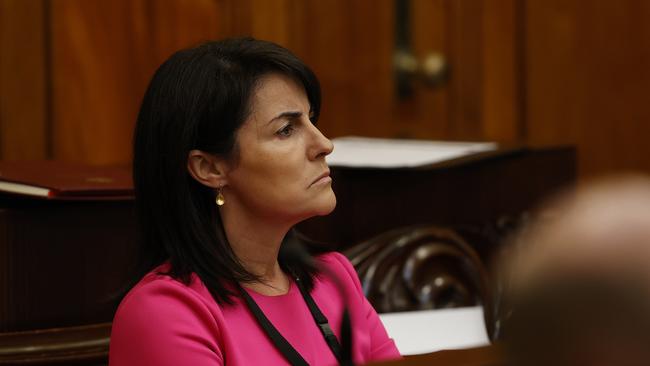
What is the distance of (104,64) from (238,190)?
5.14 feet

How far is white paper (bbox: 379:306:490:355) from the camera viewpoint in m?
1.66

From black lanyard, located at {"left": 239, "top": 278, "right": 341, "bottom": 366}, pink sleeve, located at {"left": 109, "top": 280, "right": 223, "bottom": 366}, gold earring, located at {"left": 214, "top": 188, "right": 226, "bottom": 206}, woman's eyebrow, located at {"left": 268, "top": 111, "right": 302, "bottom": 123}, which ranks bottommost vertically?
black lanyard, located at {"left": 239, "top": 278, "right": 341, "bottom": 366}

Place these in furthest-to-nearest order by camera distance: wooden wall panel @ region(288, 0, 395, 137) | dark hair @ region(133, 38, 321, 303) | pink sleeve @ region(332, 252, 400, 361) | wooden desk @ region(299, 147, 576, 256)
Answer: wooden wall panel @ region(288, 0, 395, 137) → wooden desk @ region(299, 147, 576, 256) → pink sleeve @ region(332, 252, 400, 361) → dark hair @ region(133, 38, 321, 303)

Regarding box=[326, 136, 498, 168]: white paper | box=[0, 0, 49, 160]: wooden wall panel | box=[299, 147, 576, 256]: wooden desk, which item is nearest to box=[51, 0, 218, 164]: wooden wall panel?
box=[0, 0, 49, 160]: wooden wall panel

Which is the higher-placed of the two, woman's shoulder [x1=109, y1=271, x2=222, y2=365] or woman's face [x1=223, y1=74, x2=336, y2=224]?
woman's face [x1=223, y1=74, x2=336, y2=224]

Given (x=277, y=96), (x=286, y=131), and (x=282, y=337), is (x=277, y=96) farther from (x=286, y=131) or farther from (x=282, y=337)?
(x=282, y=337)

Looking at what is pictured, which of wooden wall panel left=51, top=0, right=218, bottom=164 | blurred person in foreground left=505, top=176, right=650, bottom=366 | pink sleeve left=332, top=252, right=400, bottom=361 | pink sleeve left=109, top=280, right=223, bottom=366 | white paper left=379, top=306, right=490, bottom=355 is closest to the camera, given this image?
blurred person in foreground left=505, top=176, right=650, bottom=366

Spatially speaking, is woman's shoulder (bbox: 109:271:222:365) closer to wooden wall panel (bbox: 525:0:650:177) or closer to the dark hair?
the dark hair

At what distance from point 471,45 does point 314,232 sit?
1.81 m

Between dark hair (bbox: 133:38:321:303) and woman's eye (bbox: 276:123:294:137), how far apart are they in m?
0.05

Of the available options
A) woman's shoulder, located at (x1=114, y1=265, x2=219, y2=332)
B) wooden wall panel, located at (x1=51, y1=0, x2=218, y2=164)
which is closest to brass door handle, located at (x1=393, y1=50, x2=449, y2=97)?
wooden wall panel, located at (x1=51, y1=0, x2=218, y2=164)

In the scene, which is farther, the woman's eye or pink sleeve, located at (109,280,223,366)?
the woman's eye

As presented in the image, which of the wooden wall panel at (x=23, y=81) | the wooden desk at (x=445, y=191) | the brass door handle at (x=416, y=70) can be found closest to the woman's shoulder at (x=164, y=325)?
the wooden desk at (x=445, y=191)

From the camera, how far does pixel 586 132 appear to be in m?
3.58
